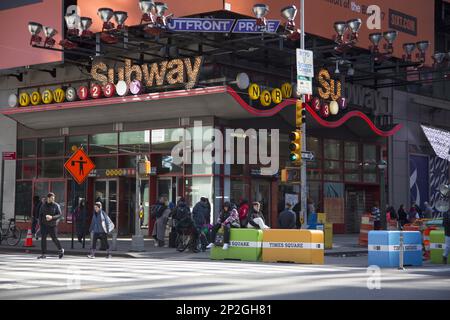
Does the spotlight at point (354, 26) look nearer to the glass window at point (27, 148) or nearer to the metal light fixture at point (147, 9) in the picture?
the metal light fixture at point (147, 9)

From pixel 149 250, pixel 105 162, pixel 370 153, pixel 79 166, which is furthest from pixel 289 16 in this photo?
pixel 370 153

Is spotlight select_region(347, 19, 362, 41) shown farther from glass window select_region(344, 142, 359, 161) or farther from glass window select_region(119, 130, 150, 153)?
glass window select_region(119, 130, 150, 153)

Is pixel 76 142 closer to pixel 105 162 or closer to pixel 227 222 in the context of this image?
pixel 105 162

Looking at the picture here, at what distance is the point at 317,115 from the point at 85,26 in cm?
1052

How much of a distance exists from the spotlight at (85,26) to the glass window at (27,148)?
31.5 ft

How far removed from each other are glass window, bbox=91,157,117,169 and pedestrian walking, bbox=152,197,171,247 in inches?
289

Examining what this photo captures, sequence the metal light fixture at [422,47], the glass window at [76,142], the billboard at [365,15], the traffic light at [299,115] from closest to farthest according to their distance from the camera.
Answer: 1. the traffic light at [299,115]
2. the billboard at [365,15]
3. the glass window at [76,142]
4. the metal light fixture at [422,47]

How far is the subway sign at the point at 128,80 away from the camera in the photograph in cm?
2898

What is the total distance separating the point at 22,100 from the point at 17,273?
19.6 m

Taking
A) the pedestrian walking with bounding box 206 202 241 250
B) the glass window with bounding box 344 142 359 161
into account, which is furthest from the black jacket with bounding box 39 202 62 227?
the glass window with bounding box 344 142 359 161

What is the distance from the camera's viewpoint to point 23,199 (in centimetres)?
3669

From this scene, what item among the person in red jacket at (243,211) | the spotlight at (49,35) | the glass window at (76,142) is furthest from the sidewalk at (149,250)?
the spotlight at (49,35)

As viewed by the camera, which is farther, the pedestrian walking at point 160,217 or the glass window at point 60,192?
the glass window at point 60,192
